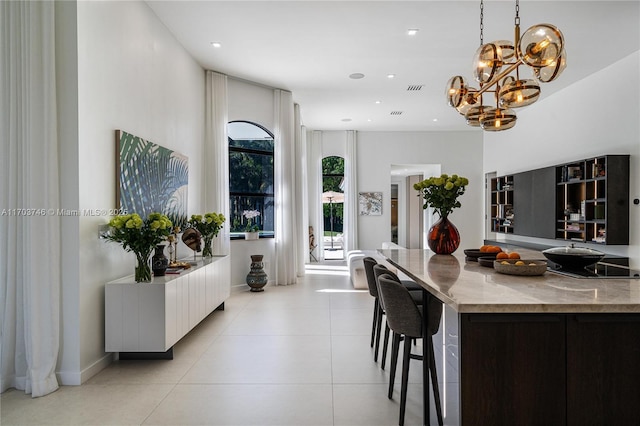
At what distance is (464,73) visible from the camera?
20.9 ft

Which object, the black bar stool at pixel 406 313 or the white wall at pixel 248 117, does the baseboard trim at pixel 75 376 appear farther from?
the white wall at pixel 248 117

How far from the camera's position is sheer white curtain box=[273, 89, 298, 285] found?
23.7 feet

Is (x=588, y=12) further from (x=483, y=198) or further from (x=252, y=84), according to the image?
(x=483, y=198)

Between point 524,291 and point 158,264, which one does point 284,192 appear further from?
point 524,291

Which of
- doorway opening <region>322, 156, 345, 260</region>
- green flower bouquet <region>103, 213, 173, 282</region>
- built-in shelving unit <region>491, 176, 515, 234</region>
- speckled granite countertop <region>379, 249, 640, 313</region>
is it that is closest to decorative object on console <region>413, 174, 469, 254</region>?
speckled granite countertop <region>379, 249, 640, 313</region>

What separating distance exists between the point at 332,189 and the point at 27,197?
894 centimetres

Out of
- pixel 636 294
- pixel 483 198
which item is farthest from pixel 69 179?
pixel 483 198

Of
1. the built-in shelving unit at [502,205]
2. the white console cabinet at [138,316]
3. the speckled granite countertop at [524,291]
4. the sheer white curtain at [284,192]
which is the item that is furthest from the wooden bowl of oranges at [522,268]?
the built-in shelving unit at [502,205]

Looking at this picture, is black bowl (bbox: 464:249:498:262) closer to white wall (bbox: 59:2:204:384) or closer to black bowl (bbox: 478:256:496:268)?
black bowl (bbox: 478:256:496:268)

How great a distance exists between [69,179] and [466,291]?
117 inches

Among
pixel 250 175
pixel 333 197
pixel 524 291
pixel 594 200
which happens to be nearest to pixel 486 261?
pixel 524 291

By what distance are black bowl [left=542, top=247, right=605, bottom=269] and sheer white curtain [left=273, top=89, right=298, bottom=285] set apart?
207 inches

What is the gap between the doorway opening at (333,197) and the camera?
11.2 meters

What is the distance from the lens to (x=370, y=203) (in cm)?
1081
